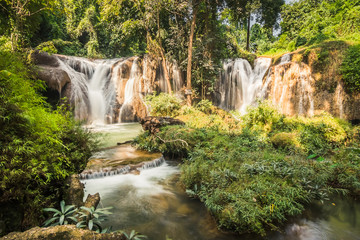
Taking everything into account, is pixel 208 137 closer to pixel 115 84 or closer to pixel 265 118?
pixel 265 118

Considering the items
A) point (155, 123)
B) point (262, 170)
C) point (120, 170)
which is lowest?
point (120, 170)

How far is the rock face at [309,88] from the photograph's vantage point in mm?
11805

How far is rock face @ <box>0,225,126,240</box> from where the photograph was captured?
180 cm

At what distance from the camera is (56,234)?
187cm

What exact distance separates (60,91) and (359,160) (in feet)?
50.9

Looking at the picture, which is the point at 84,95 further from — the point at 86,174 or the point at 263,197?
the point at 263,197

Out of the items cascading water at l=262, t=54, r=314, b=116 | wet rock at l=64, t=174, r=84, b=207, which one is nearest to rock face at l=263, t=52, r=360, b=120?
cascading water at l=262, t=54, r=314, b=116

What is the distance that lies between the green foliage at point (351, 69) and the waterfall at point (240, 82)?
5503 mm

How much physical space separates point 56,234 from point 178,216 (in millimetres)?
2636

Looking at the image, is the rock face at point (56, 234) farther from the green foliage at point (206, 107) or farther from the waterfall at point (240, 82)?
the waterfall at point (240, 82)

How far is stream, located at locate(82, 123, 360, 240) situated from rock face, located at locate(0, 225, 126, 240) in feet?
5.38

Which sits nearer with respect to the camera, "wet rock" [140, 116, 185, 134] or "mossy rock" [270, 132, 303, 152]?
"mossy rock" [270, 132, 303, 152]

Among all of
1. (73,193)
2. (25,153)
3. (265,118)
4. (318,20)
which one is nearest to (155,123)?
(265,118)

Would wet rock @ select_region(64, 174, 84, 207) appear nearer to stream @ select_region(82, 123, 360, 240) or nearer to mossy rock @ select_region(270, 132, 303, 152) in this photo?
stream @ select_region(82, 123, 360, 240)
